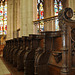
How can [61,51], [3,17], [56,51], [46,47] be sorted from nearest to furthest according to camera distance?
[61,51], [56,51], [46,47], [3,17]

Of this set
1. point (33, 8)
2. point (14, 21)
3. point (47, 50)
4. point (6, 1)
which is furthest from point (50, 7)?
point (47, 50)

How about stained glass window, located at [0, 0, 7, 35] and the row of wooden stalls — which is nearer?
the row of wooden stalls

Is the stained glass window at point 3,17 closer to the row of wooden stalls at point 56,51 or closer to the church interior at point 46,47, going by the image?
the church interior at point 46,47

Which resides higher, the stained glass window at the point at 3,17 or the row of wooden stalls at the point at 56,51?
the stained glass window at the point at 3,17

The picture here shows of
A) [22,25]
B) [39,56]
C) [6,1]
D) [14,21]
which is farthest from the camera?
Result: [6,1]

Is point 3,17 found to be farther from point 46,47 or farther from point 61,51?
point 61,51

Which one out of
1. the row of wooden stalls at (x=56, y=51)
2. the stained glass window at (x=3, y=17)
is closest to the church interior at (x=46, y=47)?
the row of wooden stalls at (x=56, y=51)

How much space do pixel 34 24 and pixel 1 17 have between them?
1111cm

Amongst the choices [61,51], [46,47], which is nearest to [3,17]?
[46,47]

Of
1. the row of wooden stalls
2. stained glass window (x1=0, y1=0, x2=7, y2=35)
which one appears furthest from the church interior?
stained glass window (x1=0, y1=0, x2=7, y2=35)

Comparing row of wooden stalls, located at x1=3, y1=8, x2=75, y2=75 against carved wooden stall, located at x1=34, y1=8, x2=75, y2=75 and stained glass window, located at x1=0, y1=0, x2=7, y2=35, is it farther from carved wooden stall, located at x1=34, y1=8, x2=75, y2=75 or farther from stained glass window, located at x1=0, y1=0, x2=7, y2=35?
stained glass window, located at x1=0, y1=0, x2=7, y2=35

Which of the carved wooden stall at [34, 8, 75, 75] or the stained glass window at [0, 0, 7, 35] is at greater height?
the stained glass window at [0, 0, 7, 35]

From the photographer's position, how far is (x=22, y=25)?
29.1 ft

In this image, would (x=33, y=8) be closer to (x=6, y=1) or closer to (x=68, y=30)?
(x=68, y=30)
